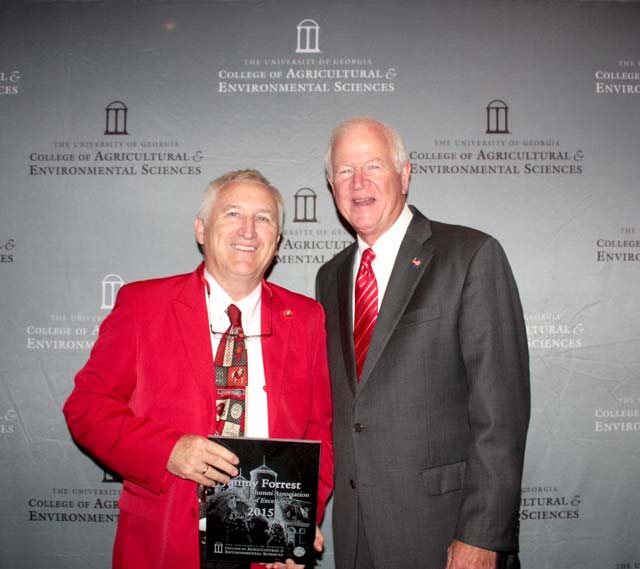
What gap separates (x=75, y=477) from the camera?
115 inches

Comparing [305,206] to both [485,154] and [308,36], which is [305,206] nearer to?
[308,36]

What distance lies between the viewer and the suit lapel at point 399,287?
189 centimetres

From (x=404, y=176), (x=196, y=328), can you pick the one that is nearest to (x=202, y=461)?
(x=196, y=328)

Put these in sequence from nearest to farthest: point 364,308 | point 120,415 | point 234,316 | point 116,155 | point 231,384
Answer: point 120,415
point 231,384
point 234,316
point 364,308
point 116,155

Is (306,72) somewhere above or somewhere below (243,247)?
above

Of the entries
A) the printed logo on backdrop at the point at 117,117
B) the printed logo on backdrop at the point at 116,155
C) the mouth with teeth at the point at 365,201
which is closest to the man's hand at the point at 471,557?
the mouth with teeth at the point at 365,201

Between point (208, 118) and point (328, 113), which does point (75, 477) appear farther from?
point (328, 113)

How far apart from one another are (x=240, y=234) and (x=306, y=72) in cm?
153

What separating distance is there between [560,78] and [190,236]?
2.50 m

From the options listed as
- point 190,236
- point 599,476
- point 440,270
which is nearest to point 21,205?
point 190,236

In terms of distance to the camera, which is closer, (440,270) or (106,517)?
(440,270)

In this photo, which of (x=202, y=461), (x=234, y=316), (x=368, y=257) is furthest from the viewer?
(x=368, y=257)

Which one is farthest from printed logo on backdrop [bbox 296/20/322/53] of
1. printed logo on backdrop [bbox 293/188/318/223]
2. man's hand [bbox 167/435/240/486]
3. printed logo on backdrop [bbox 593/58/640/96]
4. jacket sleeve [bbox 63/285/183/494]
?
man's hand [bbox 167/435/240/486]

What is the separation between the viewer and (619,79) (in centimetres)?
300
